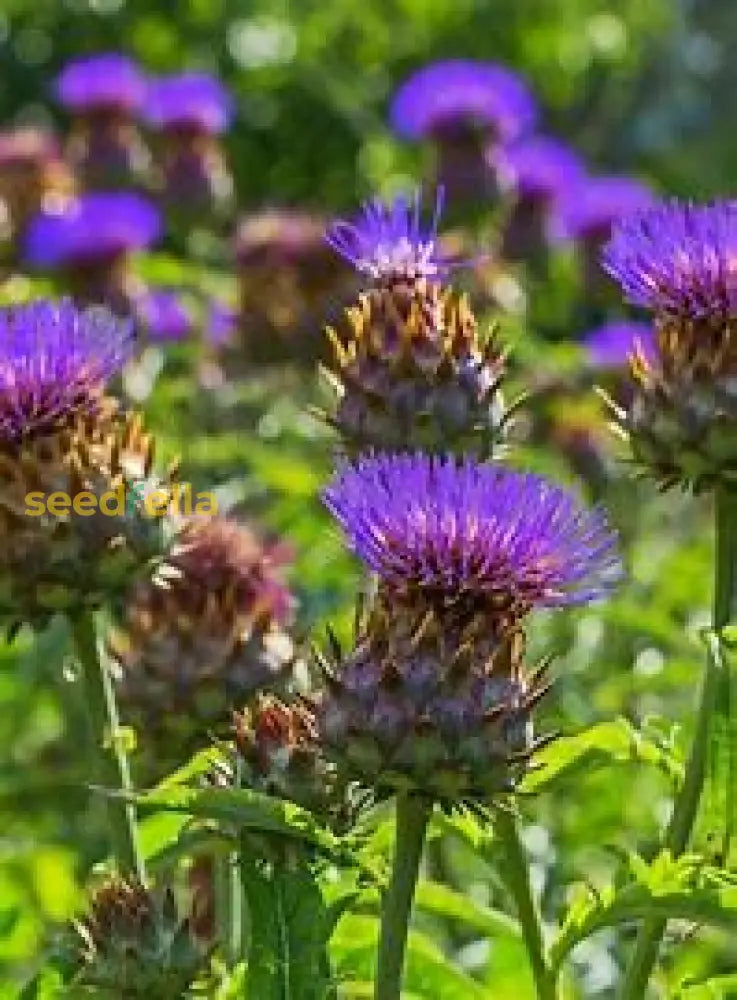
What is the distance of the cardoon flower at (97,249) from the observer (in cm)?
508

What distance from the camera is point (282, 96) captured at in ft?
33.4

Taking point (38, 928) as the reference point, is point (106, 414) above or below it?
above

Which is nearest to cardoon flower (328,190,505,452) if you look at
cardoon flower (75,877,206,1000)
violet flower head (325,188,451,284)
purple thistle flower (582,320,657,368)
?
violet flower head (325,188,451,284)

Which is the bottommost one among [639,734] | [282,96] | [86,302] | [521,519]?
[639,734]

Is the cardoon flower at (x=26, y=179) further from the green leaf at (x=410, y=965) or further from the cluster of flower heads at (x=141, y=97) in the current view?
the green leaf at (x=410, y=965)

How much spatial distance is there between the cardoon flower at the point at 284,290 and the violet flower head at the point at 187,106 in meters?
0.75

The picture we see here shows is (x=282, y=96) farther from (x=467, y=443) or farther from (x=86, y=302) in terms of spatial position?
(x=467, y=443)

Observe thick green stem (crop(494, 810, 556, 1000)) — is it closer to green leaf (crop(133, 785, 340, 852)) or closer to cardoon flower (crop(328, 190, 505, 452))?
green leaf (crop(133, 785, 340, 852))

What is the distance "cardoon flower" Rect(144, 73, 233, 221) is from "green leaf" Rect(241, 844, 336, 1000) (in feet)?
12.7

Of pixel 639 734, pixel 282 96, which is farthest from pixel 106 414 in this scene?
pixel 282 96

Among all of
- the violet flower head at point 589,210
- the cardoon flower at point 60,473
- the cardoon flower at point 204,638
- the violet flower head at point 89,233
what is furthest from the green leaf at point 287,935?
the violet flower head at point 589,210

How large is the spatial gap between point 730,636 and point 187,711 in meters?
0.88

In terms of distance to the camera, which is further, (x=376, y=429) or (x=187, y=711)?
(x=187, y=711)

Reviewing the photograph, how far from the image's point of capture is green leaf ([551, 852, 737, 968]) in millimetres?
1862
